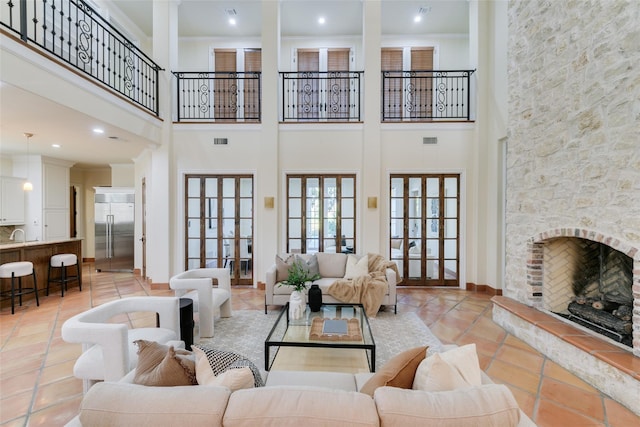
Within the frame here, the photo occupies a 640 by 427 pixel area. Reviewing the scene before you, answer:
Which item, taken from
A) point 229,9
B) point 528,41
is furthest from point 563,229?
point 229,9

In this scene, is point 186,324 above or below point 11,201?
below

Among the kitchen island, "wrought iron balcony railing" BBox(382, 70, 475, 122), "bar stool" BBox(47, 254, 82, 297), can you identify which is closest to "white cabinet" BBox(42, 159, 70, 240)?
the kitchen island

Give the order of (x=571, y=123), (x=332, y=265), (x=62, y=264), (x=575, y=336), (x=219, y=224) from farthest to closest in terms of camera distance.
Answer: (x=219, y=224), (x=62, y=264), (x=332, y=265), (x=571, y=123), (x=575, y=336)

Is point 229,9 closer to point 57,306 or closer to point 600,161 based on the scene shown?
point 57,306

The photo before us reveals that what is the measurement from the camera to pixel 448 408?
1110 millimetres

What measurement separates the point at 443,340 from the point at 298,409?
2.80m

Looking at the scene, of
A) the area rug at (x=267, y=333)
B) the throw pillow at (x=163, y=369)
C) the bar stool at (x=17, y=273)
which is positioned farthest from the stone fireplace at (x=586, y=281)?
the bar stool at (x=17, y=273)

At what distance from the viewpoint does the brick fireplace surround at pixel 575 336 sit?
2252 millimetres

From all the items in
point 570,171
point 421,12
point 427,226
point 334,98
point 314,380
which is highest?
point 421,12

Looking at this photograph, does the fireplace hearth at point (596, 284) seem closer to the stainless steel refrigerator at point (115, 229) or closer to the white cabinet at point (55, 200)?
the stainless steel refrigerator at point (115, 229)

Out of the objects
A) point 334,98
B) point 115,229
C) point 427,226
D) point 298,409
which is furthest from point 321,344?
point 115,229

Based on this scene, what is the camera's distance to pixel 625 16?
2451 millimetres

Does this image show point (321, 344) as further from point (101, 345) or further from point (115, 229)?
point (115, 229)

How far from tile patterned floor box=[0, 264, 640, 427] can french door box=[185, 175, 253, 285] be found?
1.07m
